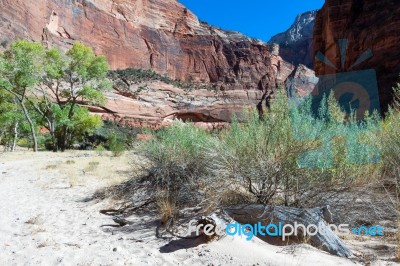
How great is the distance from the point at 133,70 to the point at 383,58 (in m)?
38.2

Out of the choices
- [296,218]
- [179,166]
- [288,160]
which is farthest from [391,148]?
[179,166]

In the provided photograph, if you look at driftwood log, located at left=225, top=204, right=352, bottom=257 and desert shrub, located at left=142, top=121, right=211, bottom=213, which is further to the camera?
desert shrub, located at left=142, top=121, right=211, bottom=213

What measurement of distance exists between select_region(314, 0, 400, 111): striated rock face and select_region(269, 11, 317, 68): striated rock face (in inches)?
1696

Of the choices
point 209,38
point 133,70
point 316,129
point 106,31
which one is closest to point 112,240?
point 316,129

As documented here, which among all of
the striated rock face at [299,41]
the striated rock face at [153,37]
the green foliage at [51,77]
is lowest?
the green foliage at [51,77]

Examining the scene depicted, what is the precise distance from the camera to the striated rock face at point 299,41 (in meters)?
93.6

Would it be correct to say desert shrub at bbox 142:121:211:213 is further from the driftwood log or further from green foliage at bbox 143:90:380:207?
the driftwood log

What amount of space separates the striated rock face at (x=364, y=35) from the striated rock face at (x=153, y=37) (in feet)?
86.0

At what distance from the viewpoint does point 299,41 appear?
101 meters

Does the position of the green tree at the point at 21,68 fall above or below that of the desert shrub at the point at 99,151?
above

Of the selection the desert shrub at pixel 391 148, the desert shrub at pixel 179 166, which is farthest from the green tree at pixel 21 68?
the desert shrub at pixel 391 148

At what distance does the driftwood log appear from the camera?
274 centimetres

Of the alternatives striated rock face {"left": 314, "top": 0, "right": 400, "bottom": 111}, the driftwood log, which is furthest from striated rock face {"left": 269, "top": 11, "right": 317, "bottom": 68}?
the driftwood log

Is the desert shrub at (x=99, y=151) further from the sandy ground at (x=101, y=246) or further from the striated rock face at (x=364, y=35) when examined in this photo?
the striated rock face at (x=364, y=35)
